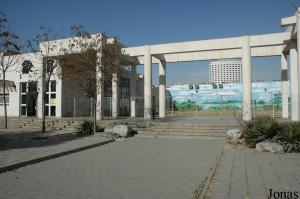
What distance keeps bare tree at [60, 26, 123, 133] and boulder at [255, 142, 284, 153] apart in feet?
31.1

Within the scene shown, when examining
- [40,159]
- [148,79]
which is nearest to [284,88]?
[148,79]

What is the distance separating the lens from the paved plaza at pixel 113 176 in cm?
627

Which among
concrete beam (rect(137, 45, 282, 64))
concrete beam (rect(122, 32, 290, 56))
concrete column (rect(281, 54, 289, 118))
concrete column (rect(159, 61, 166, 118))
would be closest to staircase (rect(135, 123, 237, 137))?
concrete beam (rect(122, 32, 290, 56))

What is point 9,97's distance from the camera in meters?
31.5

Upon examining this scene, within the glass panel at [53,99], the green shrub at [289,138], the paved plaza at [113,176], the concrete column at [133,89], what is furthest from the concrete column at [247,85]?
the glass panel at [53,99]

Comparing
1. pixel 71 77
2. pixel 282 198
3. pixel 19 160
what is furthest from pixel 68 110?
pixel 282 198

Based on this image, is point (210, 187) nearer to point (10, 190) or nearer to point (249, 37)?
point (10, 190)

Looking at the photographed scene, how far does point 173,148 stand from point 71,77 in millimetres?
8970

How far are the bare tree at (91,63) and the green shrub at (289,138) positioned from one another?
9921 mm

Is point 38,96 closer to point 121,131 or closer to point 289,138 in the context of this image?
point 121,131

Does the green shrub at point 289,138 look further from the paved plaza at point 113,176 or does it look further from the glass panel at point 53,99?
the glass panel at point 53,99

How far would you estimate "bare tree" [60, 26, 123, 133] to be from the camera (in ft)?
58.3

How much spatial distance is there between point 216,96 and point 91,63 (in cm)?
2712

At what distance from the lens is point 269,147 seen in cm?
1145
